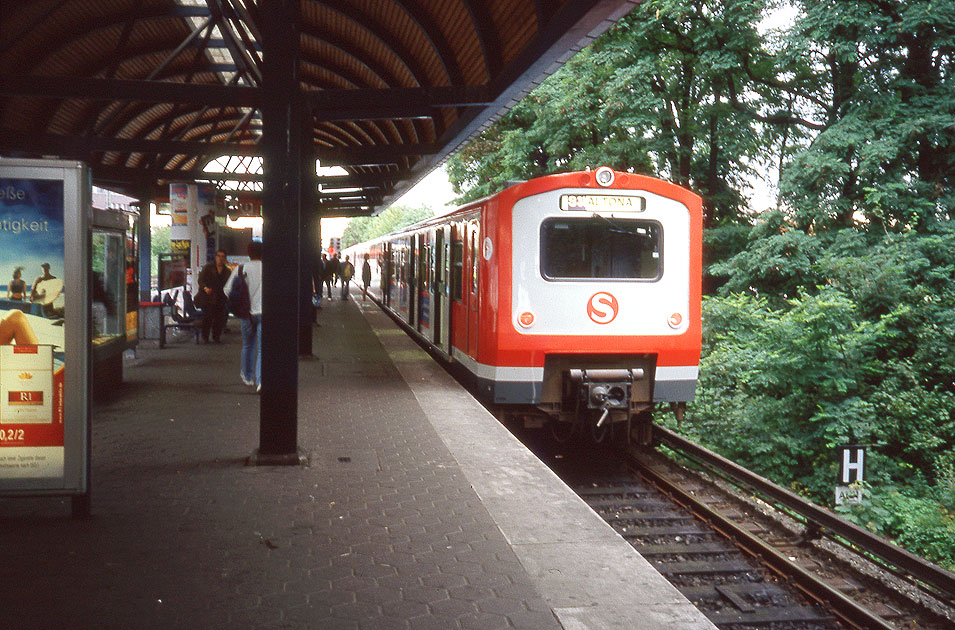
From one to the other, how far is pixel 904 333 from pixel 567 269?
867 centimetres

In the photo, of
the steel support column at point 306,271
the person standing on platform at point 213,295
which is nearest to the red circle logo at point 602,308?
the steel support column at point 306,271

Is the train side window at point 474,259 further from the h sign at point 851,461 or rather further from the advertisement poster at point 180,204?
the advertisement poster at point 180,204

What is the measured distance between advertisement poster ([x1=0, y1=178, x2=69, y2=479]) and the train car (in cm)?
486

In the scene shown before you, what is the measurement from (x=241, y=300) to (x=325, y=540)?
5.63 metres

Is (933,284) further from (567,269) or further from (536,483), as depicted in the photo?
(536,483)

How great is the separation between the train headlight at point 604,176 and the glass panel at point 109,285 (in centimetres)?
532

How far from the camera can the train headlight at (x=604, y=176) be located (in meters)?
9.20

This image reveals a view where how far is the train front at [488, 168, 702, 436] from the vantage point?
918 centimetres

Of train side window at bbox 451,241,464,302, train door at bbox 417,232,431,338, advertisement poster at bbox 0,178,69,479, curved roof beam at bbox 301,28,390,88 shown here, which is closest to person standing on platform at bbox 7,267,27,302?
advertisement poster at bbox 0,178,69,479

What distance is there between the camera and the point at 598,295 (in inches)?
368

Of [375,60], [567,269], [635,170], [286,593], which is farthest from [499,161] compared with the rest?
[286,593]

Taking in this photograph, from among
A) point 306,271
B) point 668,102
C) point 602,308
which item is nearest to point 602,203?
point 602,308

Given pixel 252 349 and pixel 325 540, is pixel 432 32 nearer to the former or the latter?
pixel 252 349

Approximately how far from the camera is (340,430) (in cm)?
828
